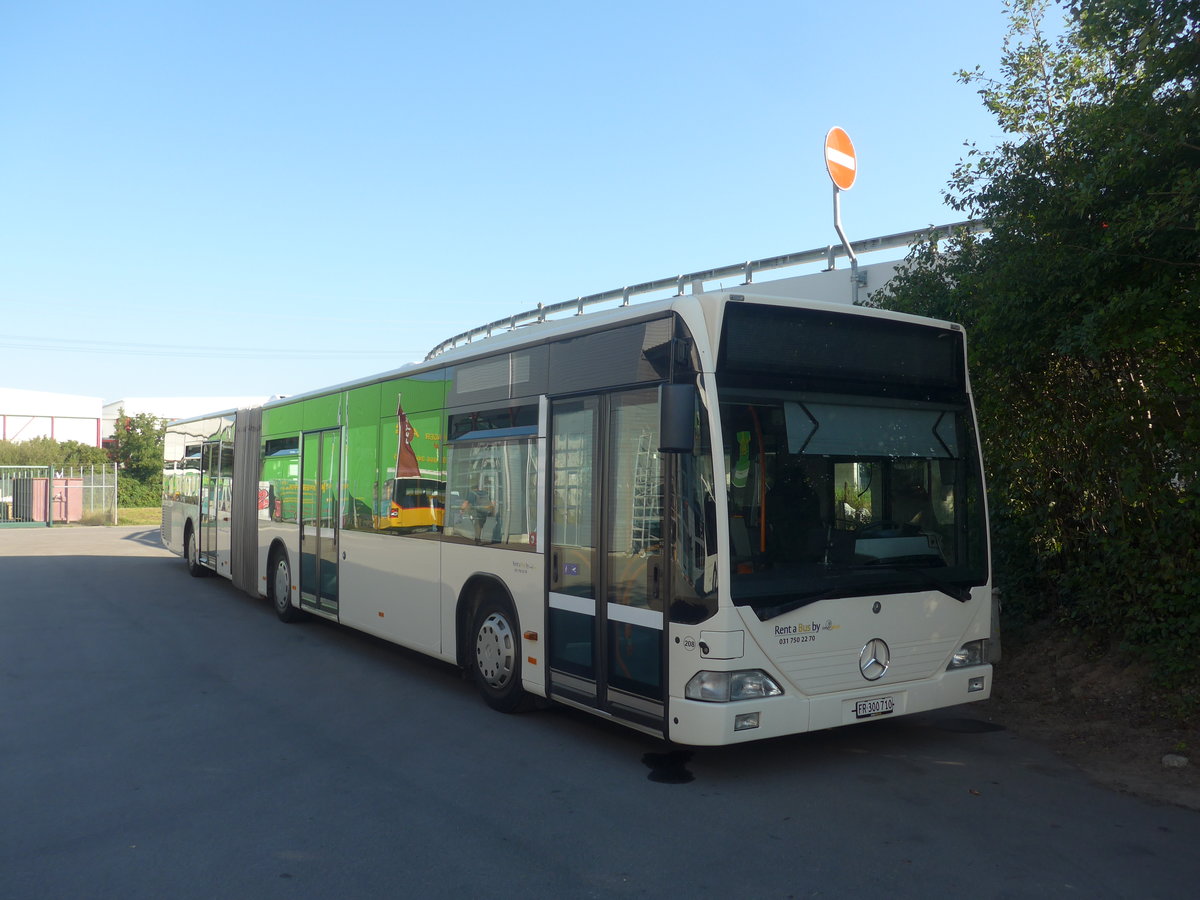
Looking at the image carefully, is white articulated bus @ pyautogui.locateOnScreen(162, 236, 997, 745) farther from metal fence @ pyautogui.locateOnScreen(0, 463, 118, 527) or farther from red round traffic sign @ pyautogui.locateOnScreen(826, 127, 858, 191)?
metal fence @ pyautogui.locateOnScreen(0, 463, 118, 527)

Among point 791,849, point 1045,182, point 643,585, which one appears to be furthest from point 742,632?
point 1045,182

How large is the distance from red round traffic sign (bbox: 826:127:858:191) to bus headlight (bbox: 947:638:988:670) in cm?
879

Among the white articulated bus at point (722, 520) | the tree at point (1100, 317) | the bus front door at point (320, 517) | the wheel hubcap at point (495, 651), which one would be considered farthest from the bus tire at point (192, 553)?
the tree at point (1100, 317)

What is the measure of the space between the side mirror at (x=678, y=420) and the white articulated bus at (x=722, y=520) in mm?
13

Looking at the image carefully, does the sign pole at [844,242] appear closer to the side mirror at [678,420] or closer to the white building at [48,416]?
the side mirror at [678,420]

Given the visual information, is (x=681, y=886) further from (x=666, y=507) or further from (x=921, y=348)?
(x=921, y=348)

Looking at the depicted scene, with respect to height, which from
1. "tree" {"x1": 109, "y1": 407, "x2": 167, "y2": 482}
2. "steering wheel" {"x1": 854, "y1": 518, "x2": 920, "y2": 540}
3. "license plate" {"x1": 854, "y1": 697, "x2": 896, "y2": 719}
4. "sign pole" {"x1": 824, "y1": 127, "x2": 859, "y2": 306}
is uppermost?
"sign pole" {"x1": 824, "y1": 127, "x2": 859, "y2": 306}

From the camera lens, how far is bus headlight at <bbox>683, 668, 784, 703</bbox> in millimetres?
5801

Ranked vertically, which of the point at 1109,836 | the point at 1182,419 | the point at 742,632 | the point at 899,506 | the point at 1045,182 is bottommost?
the point at 1109,836

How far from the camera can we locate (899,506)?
6.60m

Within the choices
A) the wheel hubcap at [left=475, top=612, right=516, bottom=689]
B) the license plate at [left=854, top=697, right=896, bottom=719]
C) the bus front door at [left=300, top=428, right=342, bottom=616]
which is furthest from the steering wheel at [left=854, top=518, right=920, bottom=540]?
the bus front door at [left=300, top=428, right=342, bottom=616]

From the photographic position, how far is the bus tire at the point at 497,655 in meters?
7.73

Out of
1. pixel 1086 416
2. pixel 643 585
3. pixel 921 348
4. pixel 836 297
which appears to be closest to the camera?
pixel 643 585

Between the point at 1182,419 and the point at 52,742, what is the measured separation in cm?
834
